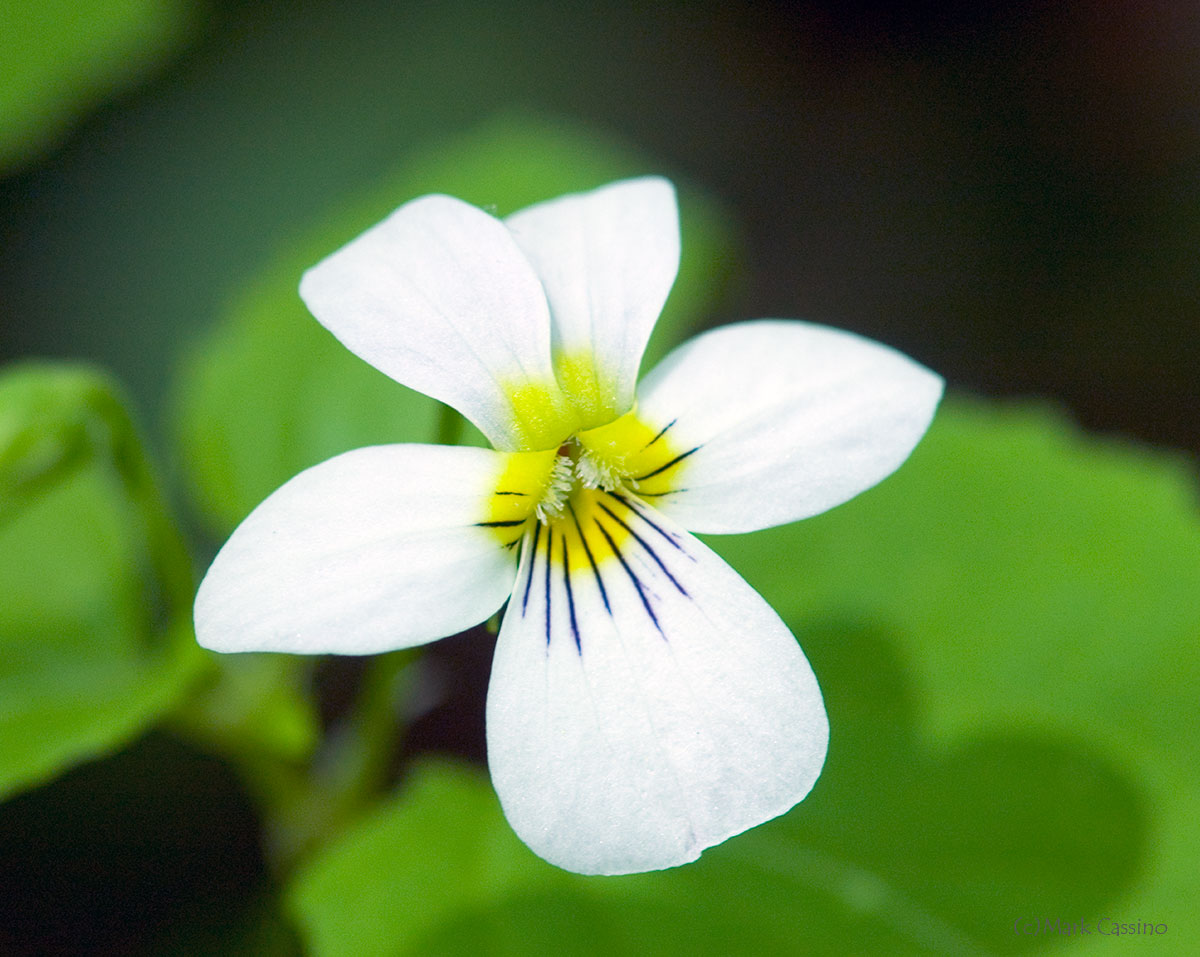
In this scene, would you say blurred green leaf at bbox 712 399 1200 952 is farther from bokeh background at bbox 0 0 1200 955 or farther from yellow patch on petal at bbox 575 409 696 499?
yellow patch on petal at bbox 575 409 696 499

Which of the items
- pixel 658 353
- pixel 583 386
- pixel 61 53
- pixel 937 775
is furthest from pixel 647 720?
pixel 61 53

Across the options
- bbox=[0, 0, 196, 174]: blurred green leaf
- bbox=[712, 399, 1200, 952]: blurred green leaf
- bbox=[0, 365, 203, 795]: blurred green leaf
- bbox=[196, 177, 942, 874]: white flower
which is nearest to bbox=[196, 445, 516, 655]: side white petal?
bbox=[196, 177, 942, 874]: white flower

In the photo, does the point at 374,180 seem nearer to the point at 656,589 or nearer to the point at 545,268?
the point at 545,268

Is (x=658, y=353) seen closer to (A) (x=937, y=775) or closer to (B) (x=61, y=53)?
(A) (x=937, y=775)

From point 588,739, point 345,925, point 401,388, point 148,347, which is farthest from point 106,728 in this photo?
point 148,347

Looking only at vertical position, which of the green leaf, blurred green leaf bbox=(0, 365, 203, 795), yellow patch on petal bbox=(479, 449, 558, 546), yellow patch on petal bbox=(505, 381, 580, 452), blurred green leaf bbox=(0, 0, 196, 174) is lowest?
the green leaf
